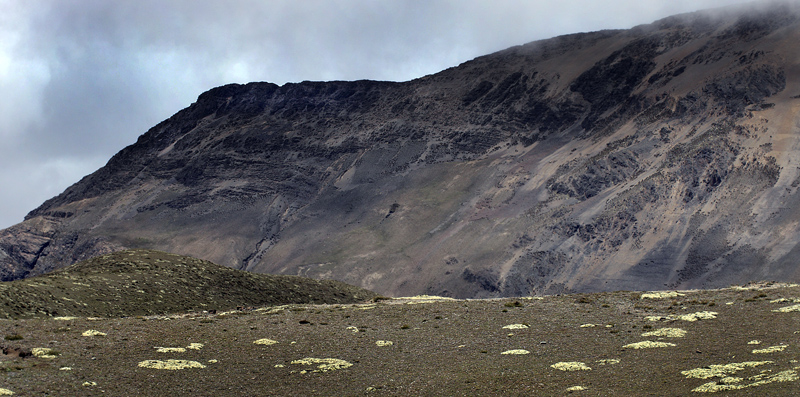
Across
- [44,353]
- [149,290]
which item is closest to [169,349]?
[44,353]

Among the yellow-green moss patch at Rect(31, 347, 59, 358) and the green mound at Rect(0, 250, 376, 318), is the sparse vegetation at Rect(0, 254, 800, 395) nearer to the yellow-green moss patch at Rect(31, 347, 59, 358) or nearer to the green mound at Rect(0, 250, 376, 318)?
the yellow-green moss patch at Rect(31, 347, 59, 358)

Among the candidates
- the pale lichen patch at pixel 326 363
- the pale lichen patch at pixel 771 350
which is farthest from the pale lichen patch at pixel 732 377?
the pale lichen patch at pixel 326 363

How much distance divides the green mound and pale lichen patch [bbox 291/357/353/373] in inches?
847

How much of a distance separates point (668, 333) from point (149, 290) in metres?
38.8

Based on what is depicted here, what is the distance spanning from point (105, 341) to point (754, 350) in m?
31.1

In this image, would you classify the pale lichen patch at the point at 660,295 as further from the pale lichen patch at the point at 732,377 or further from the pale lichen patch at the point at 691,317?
the pale lichen patch at the point at 732,377

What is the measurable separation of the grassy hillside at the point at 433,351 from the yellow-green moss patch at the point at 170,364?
0.16 ft

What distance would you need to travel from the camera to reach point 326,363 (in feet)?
112

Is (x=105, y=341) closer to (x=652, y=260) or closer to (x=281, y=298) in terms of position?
(x=281, y=298)

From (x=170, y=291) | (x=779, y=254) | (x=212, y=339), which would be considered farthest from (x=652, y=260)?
(x=212, y=339)

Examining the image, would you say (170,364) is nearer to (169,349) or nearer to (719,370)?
(169,349)

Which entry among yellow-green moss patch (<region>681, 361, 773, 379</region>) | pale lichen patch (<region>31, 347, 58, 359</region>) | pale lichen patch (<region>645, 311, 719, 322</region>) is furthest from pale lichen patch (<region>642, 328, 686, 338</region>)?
pale lichen patch (<region>31, 347, 58, 359</region>)

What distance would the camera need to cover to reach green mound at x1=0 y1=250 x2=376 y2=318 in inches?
1906

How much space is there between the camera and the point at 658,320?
133ft
